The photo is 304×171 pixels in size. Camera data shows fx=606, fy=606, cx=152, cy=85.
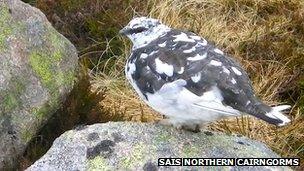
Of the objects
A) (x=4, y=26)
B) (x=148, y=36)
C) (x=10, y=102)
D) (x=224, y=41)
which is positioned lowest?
(x=224, y=41)

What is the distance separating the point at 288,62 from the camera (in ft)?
19.2

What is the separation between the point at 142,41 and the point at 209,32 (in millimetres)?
2501

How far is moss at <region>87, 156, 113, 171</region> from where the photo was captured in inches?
134

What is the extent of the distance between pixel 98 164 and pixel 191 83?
2.29 feet

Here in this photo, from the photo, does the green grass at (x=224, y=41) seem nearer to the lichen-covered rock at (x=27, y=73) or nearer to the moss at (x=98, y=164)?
the lichen-covered rock at (x=27, y=73)

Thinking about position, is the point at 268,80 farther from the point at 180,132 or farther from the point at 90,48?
the point at 180,132

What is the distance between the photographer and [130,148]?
3504 mm

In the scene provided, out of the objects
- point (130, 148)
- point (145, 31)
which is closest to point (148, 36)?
point (145, 31)

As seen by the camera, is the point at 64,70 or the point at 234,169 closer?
the point at 234,169

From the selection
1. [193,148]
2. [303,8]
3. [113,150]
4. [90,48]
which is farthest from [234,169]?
[303,8]

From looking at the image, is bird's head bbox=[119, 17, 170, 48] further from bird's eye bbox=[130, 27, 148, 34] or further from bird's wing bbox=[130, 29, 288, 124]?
bird's wing bbox=[130, 29, 288, 124]

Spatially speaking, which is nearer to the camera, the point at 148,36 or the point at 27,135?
the point at 148,36

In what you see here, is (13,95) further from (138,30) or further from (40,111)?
(138,30)

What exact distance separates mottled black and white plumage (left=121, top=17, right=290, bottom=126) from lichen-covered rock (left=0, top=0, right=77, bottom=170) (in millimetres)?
812
